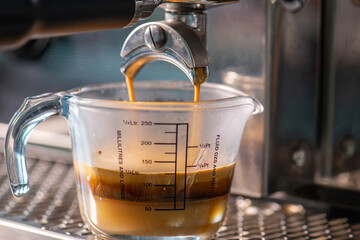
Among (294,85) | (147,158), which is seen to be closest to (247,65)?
(294,85)

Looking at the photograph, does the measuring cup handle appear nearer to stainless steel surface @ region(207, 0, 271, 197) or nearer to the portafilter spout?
the portafilter spout

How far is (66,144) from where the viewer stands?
708 millimetres

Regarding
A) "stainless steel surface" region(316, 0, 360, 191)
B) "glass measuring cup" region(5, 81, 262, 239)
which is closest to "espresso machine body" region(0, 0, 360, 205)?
"stainless steel surface" region(316, 0, 360, 191)

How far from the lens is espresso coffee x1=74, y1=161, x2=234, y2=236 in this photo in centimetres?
44

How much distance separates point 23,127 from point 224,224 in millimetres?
191

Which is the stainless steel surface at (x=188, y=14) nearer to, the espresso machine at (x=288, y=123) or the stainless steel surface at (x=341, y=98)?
the espresso machine at (x=288, y=123)

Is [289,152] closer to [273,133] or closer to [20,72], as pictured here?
[273,133]

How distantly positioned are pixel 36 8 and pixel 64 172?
0.39 meters

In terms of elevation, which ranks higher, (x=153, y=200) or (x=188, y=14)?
(x=188, y=14)

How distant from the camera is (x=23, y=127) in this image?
0.45 meters

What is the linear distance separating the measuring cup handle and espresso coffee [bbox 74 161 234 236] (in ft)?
0.14

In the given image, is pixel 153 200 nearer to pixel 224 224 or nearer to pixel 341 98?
pixel 224 224

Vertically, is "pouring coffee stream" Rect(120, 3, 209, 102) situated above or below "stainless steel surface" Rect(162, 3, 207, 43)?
below

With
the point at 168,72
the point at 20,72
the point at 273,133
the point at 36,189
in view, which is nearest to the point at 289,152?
the point at 273,133
